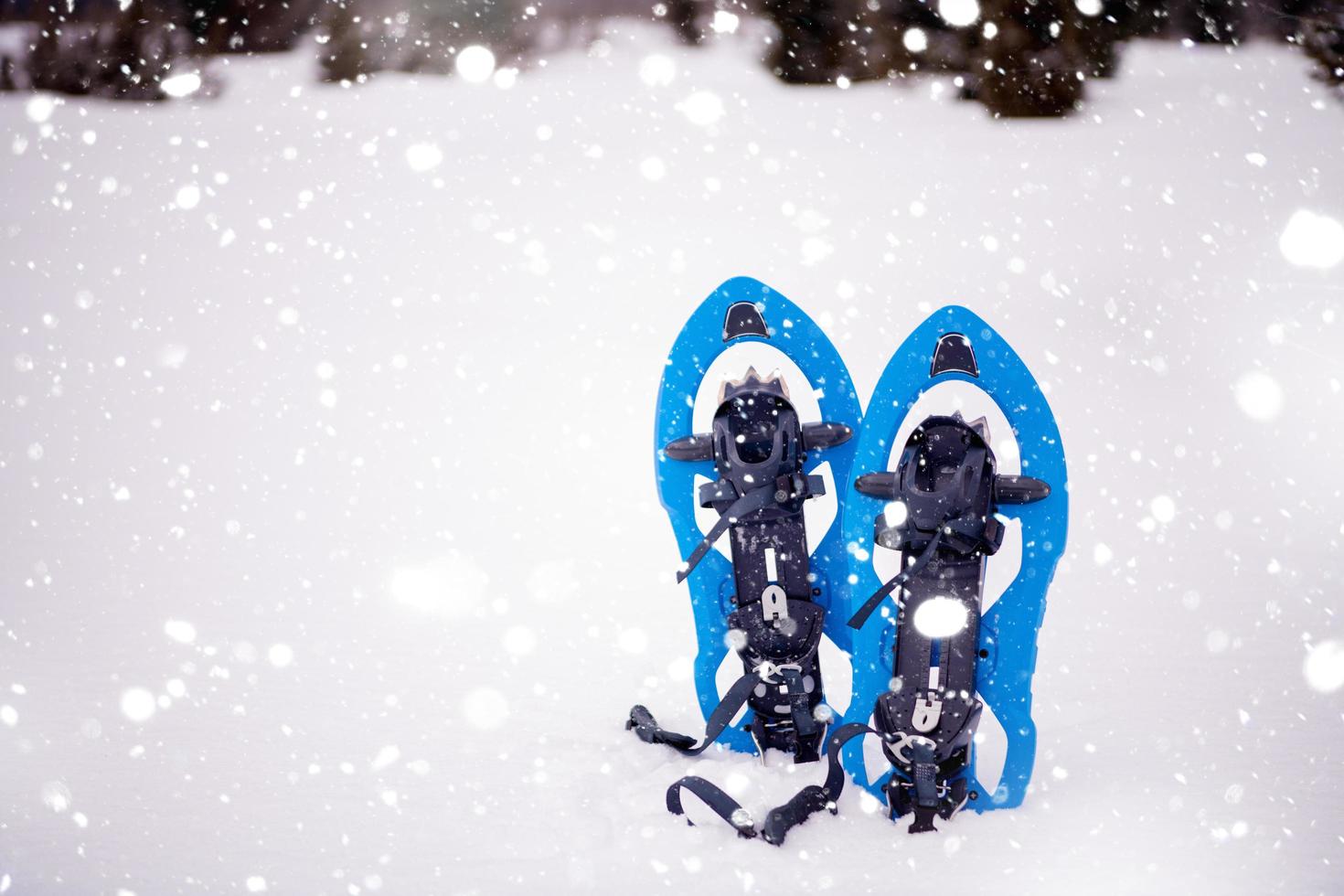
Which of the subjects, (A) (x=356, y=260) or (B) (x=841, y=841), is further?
(A) (x=356, y=260)

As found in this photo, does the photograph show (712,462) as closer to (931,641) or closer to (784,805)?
(931,641)

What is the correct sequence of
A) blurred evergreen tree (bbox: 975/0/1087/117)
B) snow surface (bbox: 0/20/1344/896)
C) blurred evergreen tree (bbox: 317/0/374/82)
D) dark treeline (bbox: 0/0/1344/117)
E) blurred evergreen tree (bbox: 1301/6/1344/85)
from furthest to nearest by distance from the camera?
blurred evergreen tree (bbox: 317/0/374/82)
dark treeline (bbox: 0/0/1344/117)
blurred evergreen tree (bbox: 975/0/1087/117)
blurred evergreen tree (bbox: 1301/6/1344/85)
snow surface (bbox: 0/20/1344/896)

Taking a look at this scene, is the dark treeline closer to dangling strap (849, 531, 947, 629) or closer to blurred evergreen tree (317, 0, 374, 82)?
blurred evergreen tree (317, 0, 374, 82)

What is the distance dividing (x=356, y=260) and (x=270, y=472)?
12.3 ft

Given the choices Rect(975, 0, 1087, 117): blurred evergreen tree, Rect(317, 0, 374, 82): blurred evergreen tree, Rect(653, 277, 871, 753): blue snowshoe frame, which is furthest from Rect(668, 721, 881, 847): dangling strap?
Rect(317, 0, 374, 82): blurred evergreen tree

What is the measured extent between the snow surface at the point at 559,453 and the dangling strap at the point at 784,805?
5cm

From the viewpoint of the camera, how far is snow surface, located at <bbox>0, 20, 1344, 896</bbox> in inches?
90.6

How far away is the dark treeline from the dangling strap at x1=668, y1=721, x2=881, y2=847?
32.5ft

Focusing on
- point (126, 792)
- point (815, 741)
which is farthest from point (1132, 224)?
point (126, 792)

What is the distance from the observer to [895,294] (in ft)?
24.1

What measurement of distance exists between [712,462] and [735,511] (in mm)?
259

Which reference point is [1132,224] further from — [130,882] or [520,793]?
[130,882]

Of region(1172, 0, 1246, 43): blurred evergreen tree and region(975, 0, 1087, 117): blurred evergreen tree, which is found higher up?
region(1172, 0, 1246, 43): blurred evergreen tree

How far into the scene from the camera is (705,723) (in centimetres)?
274
